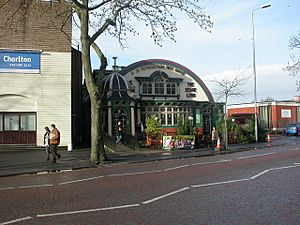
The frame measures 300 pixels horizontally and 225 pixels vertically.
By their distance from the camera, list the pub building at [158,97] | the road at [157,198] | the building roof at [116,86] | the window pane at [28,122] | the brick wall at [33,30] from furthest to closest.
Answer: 1. the pub building at [158,97]
2. the building roof at [116,86]
3. the window pane at [28,122]
4. the brick wall at [33,30]
5. the road at [157,198]

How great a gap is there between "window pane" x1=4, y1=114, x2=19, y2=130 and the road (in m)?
13.9

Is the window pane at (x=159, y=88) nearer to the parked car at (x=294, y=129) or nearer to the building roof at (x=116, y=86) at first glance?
the building roof at (x=116, y=86)

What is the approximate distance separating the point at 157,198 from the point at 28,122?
20.2m

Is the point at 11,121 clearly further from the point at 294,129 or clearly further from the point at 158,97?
the point at 294,129

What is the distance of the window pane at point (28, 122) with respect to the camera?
90.6ft

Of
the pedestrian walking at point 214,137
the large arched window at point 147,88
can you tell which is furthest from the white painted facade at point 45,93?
the large arched window at point 147,88

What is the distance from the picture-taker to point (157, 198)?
368 inches

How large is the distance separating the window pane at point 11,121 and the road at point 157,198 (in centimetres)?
1390

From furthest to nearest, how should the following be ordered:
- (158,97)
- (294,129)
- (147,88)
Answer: (294,129), (158,97), (147,88)

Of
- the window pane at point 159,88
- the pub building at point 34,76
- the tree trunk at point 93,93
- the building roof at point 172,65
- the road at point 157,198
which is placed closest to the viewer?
the road at point 157,198

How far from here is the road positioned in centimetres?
742

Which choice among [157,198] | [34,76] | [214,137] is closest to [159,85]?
[214,137]

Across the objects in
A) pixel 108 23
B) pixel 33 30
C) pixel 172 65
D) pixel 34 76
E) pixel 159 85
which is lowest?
pixel 34 76

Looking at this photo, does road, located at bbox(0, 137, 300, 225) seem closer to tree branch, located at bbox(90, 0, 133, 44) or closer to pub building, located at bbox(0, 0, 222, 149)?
tree branch, located at bbox(90, 0, 133, 44)
